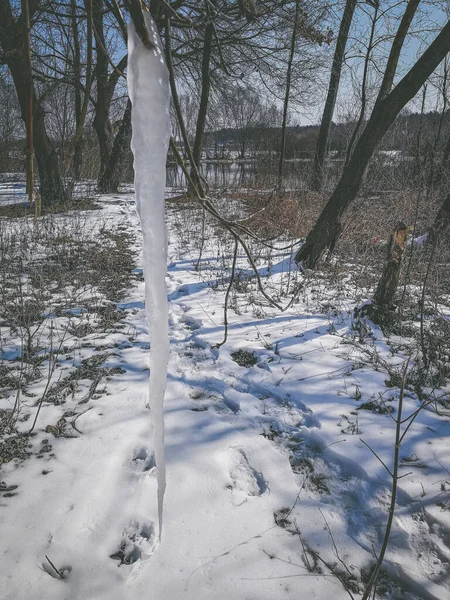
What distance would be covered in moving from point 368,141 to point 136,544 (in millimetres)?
3957

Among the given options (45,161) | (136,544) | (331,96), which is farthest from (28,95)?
(331,96)

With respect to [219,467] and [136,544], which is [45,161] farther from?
[136,544]

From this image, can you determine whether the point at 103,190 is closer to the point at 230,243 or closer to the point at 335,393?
the point at 230,243

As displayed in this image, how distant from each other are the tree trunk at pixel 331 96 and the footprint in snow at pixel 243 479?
7423mm

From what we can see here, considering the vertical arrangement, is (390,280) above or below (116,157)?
below

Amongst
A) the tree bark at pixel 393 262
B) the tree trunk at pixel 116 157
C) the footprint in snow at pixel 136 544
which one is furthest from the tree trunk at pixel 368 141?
the tree trunk at pixel 116 157

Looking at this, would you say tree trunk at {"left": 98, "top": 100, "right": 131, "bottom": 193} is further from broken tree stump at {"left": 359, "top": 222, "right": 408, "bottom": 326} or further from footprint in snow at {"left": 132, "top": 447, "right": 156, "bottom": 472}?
footprint in snow at {"left": 132, "top": 447, "right": 156, "bottom": 472}

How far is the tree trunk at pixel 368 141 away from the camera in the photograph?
320cm

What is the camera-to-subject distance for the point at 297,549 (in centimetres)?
123

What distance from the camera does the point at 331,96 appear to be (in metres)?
8.92

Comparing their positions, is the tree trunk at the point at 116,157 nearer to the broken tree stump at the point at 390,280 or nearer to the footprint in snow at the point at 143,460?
the broken tree stump at the point at 390,280

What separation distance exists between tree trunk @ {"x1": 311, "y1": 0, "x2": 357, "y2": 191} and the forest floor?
21.7 feet

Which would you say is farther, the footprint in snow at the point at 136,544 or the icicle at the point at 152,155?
the footprint in snow at the point at 136,544

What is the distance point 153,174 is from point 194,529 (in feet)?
4.08
